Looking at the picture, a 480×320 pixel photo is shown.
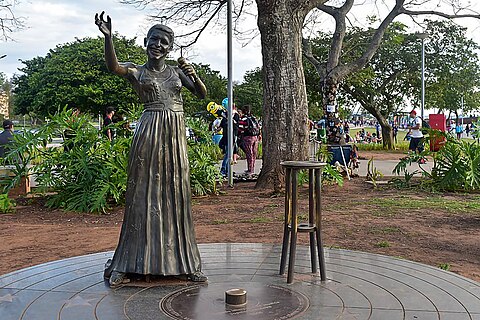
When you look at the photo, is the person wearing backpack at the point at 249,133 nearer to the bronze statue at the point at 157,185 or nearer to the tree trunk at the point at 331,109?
the tree trunk at the point at 331,109

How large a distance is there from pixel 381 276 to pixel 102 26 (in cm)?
305

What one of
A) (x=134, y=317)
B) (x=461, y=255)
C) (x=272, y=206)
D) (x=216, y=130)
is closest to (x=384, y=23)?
(x=216, y=130)

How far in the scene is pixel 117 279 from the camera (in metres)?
4.52

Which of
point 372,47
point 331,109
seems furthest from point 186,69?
point 331,109

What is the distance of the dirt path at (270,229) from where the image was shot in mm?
6477

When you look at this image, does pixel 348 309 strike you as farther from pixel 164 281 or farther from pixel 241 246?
pixel 241 246

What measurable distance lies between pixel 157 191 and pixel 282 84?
6905 mm

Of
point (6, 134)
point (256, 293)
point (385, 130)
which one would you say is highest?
point (385, 130)

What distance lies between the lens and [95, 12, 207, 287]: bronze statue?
4.50m

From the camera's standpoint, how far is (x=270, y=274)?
4.91 meters

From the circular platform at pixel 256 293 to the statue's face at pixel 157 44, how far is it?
1.85m

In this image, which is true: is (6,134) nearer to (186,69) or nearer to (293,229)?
(186,69)

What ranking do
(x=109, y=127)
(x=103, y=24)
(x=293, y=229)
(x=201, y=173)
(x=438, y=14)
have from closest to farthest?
(x=103, y=24)
(x=293, y=229)
(x=109, y=127)
(x=201, y=173)
(x=438, y=14)

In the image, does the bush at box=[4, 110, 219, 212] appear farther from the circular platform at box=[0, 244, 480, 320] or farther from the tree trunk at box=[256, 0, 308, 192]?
the circular platform at box=[0, 244, 480, 320]
